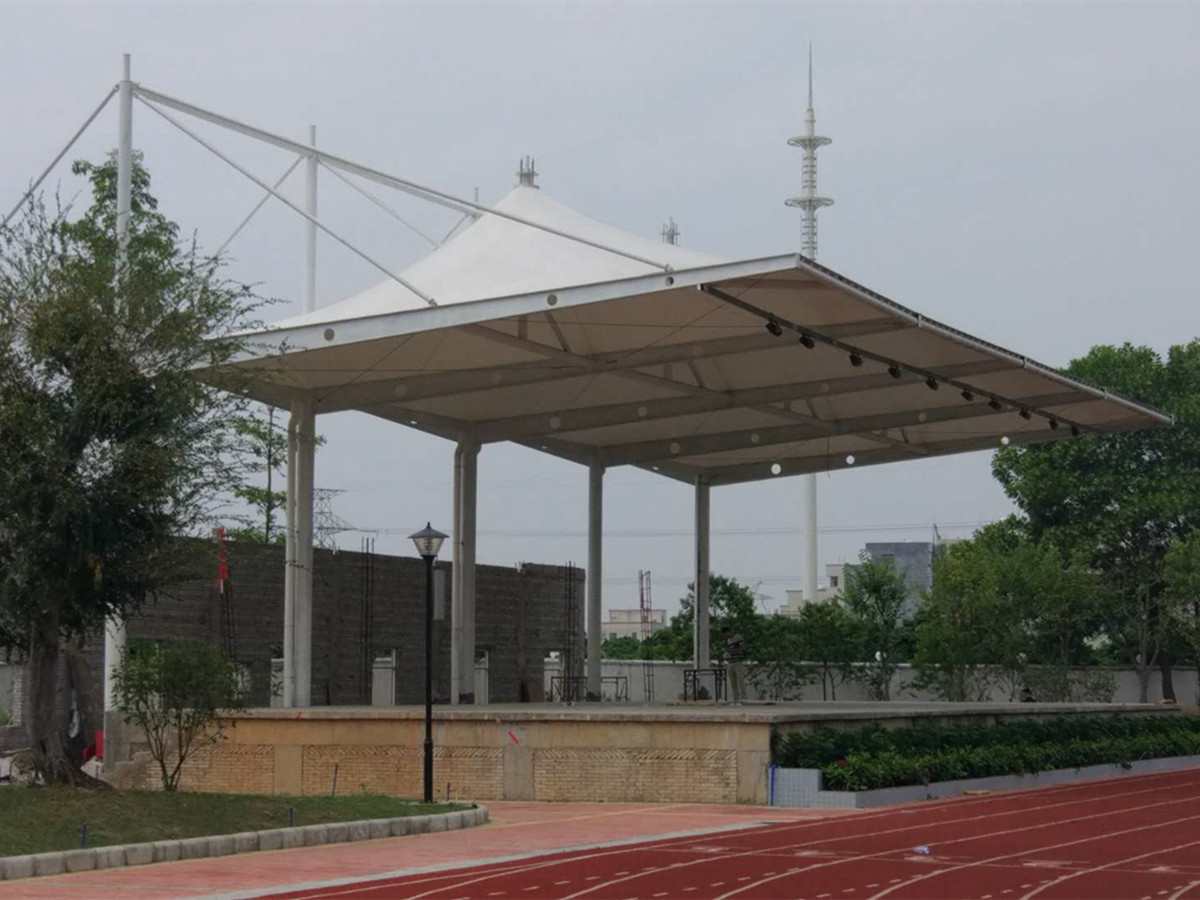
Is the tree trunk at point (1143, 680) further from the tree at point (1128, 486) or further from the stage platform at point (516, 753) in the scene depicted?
the stage platform at point (516, 753)

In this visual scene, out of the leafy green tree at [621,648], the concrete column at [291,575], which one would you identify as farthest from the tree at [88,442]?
the leafy green tree at [621,648]

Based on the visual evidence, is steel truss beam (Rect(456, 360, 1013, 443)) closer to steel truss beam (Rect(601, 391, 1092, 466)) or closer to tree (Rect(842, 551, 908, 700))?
steel truss beam (Rect(601, 391, 1092, 466))

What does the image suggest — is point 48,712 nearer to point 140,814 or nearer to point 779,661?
point 140,814

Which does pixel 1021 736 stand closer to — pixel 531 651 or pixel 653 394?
pixel 653 394

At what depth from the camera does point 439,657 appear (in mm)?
46750

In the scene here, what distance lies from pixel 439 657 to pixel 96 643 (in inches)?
475

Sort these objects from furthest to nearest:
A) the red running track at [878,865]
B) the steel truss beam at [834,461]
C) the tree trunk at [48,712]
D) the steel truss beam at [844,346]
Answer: the steel truss beam at [834,461], the steel truss beam at [844,346], the tree trunk at [48,712], the red running track at [878,865]

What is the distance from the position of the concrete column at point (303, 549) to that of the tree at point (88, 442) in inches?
470

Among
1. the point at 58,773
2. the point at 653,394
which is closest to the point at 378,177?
the point at 653,394

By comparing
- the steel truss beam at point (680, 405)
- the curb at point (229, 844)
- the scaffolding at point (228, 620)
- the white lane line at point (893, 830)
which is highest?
the steel truss beam at point (680, 405)

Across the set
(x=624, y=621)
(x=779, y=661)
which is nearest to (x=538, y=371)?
(x=779, y=661)

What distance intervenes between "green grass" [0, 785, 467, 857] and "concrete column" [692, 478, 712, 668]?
24349 millimetres

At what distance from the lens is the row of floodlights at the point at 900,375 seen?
96.7 ft

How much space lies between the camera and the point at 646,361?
3241 centimetres
